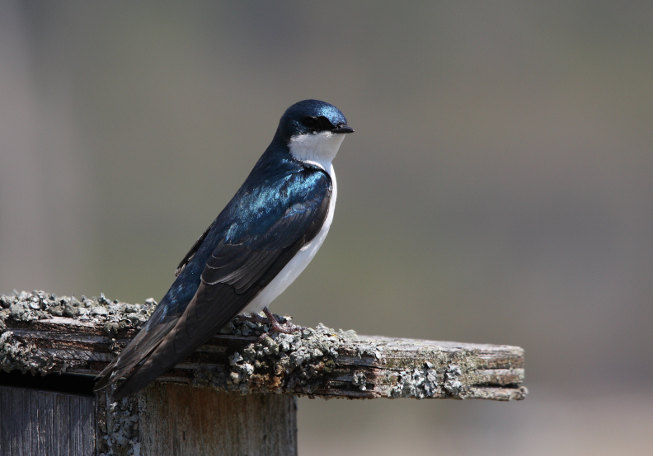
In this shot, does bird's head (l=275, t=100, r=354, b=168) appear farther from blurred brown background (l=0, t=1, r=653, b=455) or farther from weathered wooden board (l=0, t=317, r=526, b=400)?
blurred brown background (l=0, t=1, r=653, b=455)

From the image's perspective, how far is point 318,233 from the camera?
2918 millimetres

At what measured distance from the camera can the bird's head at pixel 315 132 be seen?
322 centimetres

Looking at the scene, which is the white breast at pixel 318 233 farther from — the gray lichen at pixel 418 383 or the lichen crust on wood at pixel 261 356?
the gray lichen at pixel 418 383

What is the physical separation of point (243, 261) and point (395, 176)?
23.6ft

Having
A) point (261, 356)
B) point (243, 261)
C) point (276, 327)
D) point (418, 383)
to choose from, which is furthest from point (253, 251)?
point (418, 383)

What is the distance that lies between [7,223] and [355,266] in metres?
3.05

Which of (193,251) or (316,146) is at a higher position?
(316,146)

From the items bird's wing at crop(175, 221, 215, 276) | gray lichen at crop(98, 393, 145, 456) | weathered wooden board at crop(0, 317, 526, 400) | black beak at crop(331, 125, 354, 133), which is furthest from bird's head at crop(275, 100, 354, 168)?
gray lichen at crop(98, 393, 145, 456)

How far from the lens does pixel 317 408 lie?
24.3 feet

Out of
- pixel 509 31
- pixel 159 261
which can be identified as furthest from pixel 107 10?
pixel 509 31

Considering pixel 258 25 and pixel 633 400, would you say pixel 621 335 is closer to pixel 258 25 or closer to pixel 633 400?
pixel 633 400

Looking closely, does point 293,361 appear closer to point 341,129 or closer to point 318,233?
point 318,233

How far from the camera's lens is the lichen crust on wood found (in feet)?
8.04

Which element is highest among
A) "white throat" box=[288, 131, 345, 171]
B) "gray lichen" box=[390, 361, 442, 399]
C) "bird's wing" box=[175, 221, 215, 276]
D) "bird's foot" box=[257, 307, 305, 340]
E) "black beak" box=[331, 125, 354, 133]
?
"black beak" box=[331, 125, 354, 133]
